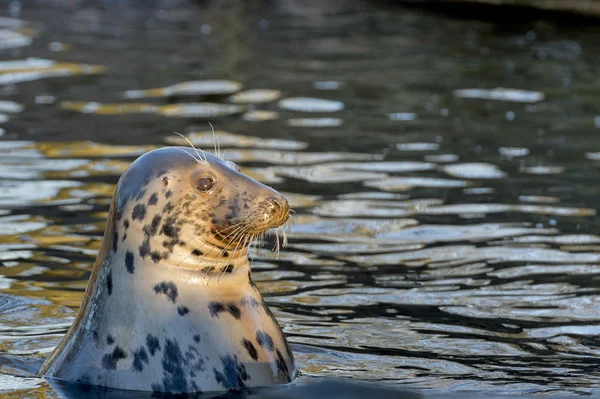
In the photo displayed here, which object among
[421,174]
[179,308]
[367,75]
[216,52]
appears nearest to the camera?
[179,308]

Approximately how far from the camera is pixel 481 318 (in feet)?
21.2

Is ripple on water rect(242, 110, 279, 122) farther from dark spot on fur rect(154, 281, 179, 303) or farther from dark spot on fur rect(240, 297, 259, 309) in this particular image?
dark spot on fur rect(154, 281, 179, 303)

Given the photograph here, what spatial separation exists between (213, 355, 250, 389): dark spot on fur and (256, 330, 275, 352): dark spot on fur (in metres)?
0.14

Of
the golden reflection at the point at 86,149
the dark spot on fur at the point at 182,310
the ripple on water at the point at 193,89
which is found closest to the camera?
the dark spot on fur at the point at 182,310

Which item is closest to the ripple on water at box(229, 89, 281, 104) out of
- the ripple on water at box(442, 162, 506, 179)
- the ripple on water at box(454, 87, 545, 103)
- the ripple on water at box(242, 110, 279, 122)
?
the ripple on water at box(242, 110, 279, 122)

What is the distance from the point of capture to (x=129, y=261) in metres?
4.91

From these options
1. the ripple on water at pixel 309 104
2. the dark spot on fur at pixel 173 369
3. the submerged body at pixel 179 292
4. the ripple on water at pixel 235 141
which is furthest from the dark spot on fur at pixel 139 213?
the ripple on water at pixel 309 104

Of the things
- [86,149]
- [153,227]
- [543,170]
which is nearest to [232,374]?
[153,227]

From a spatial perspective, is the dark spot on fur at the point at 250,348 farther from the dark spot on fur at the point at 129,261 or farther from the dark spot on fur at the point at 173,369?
the dark spot on fur at the point at 129,261

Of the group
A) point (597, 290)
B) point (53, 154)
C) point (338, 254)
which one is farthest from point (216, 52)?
point (597, 290)

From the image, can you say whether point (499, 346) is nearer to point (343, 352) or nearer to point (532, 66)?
point (343, 352)

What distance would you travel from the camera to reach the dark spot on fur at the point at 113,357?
4801 millimetres

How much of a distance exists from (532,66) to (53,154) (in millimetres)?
6838

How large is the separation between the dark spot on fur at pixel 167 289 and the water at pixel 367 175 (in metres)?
0.60
